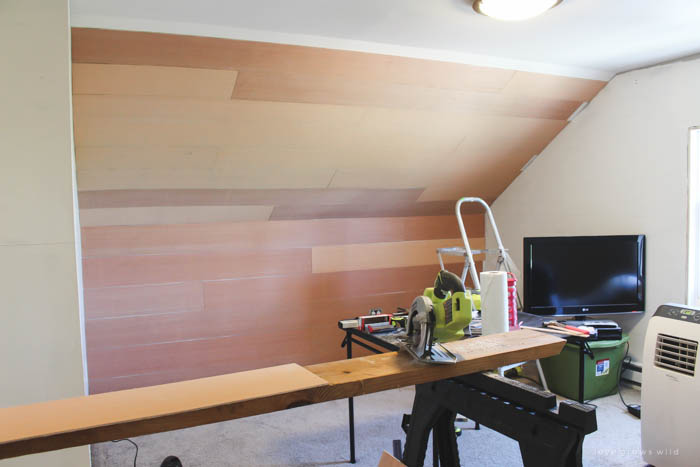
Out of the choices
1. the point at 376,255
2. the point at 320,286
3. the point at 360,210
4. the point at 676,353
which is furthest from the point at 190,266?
the point at 676,353

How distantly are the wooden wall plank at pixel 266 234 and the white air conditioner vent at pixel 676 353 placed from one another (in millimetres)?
2158

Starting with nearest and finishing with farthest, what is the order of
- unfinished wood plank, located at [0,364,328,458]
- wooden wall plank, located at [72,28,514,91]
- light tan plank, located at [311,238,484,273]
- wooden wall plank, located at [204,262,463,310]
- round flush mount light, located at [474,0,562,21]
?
unfinished wood plank, located at [0,364,328,458] → round flush mount light, located at [474,0,562,21] → wooden wall plank, located at [72,28,514,91] → wooden wall plank, located at [204,262,463,310] → light tan plank, located at [311,238,484,273]

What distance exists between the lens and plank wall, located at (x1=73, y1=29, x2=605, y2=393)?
2.76m

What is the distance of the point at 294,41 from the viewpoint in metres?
2.71

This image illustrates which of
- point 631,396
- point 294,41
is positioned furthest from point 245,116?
point 631,396

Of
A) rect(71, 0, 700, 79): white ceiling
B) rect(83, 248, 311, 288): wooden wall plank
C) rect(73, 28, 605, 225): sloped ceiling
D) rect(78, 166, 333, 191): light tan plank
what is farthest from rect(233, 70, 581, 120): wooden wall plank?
rect(83, 248, 311, 288): wooden wall plank

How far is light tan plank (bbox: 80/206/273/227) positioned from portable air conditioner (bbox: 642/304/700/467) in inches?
99.9

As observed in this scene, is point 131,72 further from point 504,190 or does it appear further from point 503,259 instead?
point 504,190

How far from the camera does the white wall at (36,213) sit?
2.02m

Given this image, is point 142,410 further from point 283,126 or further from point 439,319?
point 283,126

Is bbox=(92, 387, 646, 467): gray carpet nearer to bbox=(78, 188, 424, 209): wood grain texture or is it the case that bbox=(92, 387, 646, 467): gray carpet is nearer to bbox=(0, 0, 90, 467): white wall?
bbox=(0, 0, 90, 467): white wall

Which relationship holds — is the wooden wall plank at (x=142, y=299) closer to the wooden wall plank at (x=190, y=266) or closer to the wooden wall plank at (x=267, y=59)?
the wooden wall plank at (x=190, y=266)

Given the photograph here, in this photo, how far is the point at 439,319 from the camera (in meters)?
1.47

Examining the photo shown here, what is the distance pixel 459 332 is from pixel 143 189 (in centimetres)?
246
